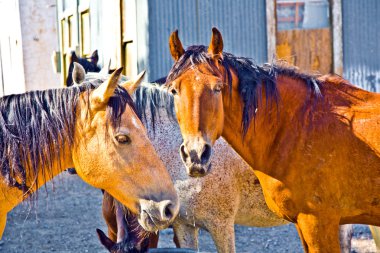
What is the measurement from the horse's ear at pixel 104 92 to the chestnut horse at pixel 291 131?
0.79 m

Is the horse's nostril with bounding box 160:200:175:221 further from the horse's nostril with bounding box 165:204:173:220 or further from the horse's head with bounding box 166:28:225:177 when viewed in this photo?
the horse's head with bounding box 166:28:225:177

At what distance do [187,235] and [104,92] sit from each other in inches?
87.1

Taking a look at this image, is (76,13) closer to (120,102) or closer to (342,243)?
(342,243)

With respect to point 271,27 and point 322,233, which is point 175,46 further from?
point 271,27

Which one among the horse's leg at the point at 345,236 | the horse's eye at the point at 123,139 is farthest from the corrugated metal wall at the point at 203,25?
the horse's eye at the point at 123,139

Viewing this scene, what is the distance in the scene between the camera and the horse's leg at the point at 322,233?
13.8 feet

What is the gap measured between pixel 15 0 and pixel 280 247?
11.3m

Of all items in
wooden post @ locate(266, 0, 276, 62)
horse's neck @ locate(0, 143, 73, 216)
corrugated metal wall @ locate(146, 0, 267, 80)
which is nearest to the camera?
horse's neck @ locate(0, 143, 73, 216)

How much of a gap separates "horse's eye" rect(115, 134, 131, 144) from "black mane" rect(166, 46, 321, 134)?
94cm

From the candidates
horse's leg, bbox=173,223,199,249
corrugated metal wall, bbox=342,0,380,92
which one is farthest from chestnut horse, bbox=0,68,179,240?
corrugated metal wall, bbox=342,0,380,92

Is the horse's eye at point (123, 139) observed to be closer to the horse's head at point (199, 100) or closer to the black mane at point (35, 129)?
the black mane at point (35, 129)

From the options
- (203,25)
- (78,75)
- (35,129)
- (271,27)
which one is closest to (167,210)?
(35,129)

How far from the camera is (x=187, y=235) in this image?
528 centimetres

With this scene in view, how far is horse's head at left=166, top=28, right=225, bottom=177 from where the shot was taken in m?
4.02
